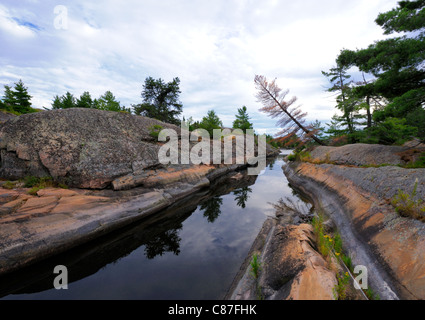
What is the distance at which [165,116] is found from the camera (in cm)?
2836

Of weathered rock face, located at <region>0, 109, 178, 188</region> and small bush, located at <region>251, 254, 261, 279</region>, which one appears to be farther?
weathered rock face, located at <region>0, 109, 178, 188</region>

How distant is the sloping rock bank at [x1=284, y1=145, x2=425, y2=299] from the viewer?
320 centimetres

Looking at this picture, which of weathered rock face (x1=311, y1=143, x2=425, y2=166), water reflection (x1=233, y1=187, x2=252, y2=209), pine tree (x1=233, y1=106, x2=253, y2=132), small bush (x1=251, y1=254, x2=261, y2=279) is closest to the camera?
small bush (x1=251, y1=254, x2=261, y2=279)

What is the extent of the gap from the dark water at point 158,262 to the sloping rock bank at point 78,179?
0.69m

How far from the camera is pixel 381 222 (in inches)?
184

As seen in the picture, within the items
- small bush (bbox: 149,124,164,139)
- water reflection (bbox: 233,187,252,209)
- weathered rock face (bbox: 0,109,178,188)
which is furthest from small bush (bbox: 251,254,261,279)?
small bush (bbox: 149,124,164,139)

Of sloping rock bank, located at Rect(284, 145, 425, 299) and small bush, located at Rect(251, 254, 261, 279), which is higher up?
sloping rock bank, located at Rect(284, 145, 425, 299)

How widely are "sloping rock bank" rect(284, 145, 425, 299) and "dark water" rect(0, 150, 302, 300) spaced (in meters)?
3.49

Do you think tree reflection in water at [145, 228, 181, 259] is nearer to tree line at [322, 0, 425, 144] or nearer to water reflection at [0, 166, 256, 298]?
water reflection at [0, 166, 256, 298]

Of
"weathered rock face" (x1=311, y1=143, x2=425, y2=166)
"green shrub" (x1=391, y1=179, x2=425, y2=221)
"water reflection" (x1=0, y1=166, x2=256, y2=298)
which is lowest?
"water reflection" (x1=0, y1=166, x2=256, y2=298)

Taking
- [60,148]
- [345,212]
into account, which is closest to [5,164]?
[60,148]

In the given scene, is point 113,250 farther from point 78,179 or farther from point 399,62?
point 399,62

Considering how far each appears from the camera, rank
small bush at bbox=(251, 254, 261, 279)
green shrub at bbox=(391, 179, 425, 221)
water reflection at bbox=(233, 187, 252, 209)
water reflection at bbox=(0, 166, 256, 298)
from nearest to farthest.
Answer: green shrub at bbox=(391, 179, 425, 221)
small bush at bbox=(251, 254, 261, 279)
water reflection at bbox=(0, 166, 256, 298)
water reflection at bbox=(233, 187, 252, 209)

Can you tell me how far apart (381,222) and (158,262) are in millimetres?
7456
